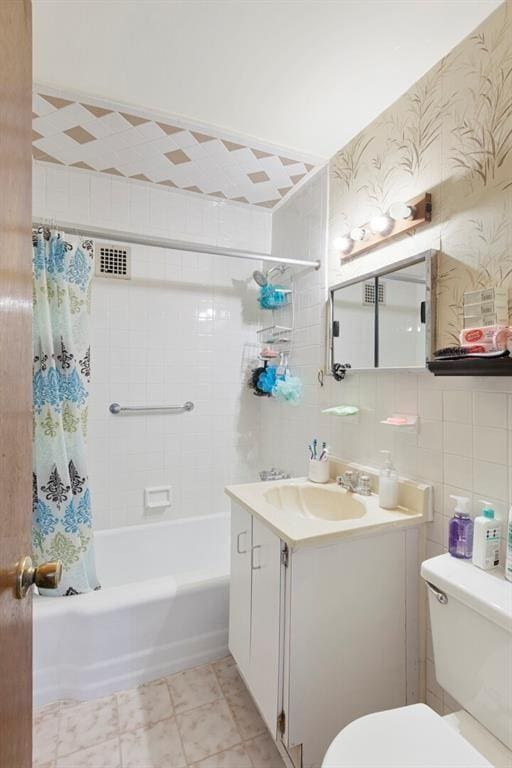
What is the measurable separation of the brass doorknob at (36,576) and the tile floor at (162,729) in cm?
111

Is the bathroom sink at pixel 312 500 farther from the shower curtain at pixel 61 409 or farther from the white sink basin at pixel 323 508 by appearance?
the shower curtain at pixel 61 409

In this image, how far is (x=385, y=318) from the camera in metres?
1.54

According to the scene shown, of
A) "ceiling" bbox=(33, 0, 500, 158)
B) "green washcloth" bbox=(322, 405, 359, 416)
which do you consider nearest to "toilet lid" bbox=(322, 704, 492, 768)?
"green washcloth" bbox=(322, 405, 359, 416)

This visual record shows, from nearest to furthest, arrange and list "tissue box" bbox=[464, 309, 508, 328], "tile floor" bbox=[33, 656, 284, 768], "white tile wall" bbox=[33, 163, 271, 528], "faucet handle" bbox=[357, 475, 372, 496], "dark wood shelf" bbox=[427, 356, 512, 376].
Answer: "dark wood shelf" bbox=[427, 356, 512, 376], "tissue box" bbox=[464, 309, 508, 328], "tile floor" bbox=[33, 656, 284, 768], "faucet handle" bbox=[357, 475, 372, 496], "white tile wall" bbox=[33, 163, 271, 528]

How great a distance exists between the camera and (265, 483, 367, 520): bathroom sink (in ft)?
5.13

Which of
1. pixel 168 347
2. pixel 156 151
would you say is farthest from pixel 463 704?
pixel 156 151

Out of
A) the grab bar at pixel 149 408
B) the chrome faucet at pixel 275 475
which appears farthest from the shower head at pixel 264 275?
the chrome faucet at pixel 275 475

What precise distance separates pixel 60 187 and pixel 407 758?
8.86ft

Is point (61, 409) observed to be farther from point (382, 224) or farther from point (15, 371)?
point (382, 224)

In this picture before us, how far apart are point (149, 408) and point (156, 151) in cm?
140

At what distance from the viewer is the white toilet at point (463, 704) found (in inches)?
32.2

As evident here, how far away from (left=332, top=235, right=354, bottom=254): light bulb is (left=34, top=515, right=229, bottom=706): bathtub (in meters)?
1.62

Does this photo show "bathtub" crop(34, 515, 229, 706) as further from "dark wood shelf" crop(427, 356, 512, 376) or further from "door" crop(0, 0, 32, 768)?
"dark wood shelf" crop(427, 356, 512, 376)

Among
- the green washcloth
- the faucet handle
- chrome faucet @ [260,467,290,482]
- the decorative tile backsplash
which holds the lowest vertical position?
chrome faucet @ [260,467,290,482]
